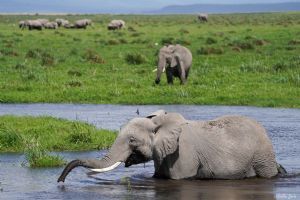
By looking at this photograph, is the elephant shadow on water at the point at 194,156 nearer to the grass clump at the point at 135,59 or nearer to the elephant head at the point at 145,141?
the elephant head at the point at 145,141

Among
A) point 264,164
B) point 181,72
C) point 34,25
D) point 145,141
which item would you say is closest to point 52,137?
point 145,141

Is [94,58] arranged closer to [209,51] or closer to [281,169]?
[209,51]

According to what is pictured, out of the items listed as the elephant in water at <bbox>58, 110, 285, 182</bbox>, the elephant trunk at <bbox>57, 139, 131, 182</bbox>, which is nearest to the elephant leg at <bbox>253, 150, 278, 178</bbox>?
the elephant in water at <bbox>58, 110, 285, 182</bbox>

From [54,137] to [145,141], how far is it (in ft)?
13.6

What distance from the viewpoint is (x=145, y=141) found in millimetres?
11930

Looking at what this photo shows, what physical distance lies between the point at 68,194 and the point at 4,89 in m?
14.3

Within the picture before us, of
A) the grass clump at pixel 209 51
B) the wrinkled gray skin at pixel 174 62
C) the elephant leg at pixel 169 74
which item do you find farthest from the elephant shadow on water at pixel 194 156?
the grass clump at pixel 209 51

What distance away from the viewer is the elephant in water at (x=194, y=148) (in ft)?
38.9

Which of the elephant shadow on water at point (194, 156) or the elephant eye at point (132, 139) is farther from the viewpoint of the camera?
the elephant eye at point (132, 139)

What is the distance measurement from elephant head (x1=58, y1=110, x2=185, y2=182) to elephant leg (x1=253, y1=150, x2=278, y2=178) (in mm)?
1417

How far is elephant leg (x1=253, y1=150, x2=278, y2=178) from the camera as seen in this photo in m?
12.6

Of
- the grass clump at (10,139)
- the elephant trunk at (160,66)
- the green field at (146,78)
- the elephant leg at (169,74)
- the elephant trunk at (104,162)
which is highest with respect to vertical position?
the elephant trunk at (104,162)

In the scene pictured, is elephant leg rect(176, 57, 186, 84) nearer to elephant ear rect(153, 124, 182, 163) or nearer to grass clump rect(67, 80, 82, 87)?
grass clump rect(67, 80, 82, 87)

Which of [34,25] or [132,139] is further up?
[132,139]
